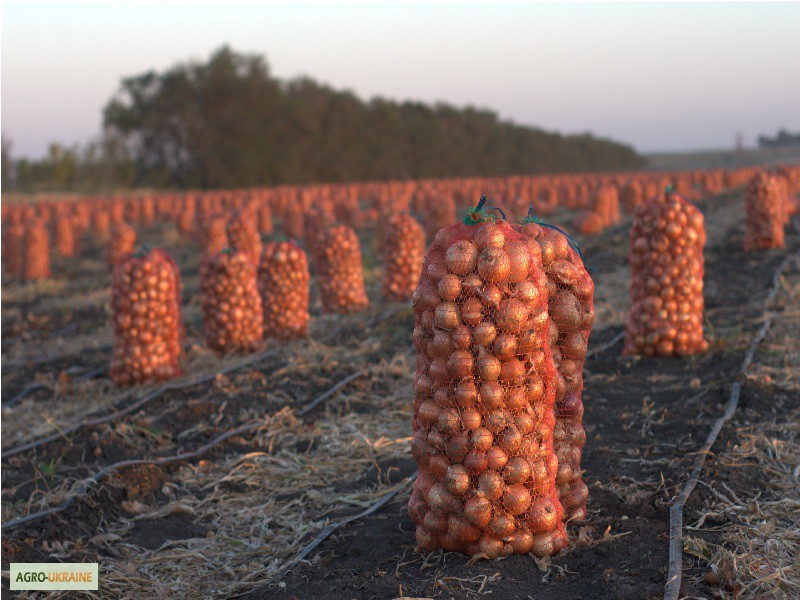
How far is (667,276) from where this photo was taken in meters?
5.73

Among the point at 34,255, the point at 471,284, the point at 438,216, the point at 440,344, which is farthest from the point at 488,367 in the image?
the point at 34,255

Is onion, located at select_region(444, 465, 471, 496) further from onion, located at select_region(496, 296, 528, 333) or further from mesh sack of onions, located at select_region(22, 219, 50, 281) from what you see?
mesh sack of onions, located at select_region(22, 219, 50, 281)

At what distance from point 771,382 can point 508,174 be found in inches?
2434

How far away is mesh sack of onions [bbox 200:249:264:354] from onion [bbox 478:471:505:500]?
14.4 ft

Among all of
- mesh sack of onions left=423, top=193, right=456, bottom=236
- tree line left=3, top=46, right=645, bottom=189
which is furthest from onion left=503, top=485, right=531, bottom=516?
tree line left=3, top=46, right=645, bottom=189

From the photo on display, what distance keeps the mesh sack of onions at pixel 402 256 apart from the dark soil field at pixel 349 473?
3.40ft

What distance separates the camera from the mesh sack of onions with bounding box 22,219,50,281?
46.8 ft

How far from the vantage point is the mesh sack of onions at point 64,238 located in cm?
1706

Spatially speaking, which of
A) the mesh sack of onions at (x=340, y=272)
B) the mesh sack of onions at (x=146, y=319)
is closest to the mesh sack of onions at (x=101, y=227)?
the mesh sack of onions at (x=340, y=272)

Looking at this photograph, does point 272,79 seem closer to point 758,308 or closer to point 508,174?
point 508,174

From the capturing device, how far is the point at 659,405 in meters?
4.98

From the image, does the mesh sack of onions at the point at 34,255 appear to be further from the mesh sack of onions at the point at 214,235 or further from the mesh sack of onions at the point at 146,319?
the mesh sack of onions at the point at 146,319

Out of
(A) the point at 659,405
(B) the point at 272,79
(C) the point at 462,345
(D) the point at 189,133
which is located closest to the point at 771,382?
(A) the point at 659,405

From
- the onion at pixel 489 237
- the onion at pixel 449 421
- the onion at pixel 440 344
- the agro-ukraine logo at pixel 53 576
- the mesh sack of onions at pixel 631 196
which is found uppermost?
the mesh sack of onions at pixel 631 196
